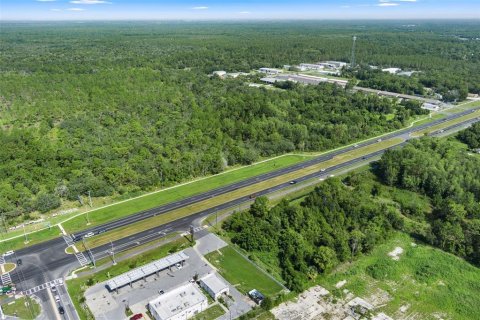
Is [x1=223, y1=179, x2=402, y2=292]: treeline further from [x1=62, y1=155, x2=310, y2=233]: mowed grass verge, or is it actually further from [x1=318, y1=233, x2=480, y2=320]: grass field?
[x1=62, y1=155, x2=310, y2=233]: mowed grass verge

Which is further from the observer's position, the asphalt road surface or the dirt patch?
the dirt patch

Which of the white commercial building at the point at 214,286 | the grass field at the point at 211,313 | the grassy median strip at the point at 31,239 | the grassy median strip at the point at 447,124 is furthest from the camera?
the grassy median strip at the point at 447,124

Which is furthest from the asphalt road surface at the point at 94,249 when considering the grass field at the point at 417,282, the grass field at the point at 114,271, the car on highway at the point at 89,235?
the grass field at the point at 417,282

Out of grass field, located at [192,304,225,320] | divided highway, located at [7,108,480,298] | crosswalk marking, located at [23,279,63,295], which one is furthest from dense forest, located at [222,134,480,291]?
crosswalk marking, located at [23,279,63,295]

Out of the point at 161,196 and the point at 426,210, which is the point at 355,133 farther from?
the point at 161,196

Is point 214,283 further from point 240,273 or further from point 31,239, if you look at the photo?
point 31,239

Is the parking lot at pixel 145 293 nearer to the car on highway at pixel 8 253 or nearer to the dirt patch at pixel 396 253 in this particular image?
the car on highway at pixel 8 253
